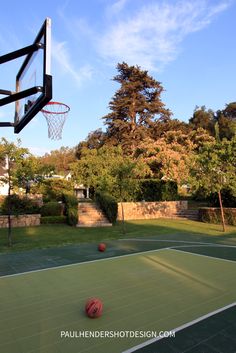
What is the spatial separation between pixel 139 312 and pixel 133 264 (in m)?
3.58

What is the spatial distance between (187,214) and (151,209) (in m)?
2.85

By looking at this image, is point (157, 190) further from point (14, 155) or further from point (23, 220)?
point (14, 155)

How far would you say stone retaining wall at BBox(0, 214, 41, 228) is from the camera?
17672 millimetres

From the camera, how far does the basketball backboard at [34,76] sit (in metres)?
5.03

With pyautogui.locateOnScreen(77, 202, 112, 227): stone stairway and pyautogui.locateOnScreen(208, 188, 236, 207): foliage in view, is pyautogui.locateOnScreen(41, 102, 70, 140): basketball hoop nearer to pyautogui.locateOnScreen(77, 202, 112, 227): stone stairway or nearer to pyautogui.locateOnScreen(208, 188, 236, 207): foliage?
pyautogui.locateOnScreen(77, 202, 112, 227): stone stairway

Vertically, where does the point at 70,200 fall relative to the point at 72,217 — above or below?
above

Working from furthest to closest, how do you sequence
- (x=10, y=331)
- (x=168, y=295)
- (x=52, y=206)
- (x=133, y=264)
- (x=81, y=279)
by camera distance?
1. (x=52, y=206)
2. (x=133, y=264)
3. (x=81, y=279)
4. (x=168, y=295)
5. (x=10, y=331)

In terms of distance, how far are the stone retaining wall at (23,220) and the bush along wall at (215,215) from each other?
1074 cm

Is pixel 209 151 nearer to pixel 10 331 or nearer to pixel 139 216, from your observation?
pixel 139 216

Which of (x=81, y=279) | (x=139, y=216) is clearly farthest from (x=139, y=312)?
(x=139, y=216)

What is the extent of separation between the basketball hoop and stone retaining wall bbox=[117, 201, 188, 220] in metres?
14.3

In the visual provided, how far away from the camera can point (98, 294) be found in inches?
251

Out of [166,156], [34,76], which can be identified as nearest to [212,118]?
[166,156]

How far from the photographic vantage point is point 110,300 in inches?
235
